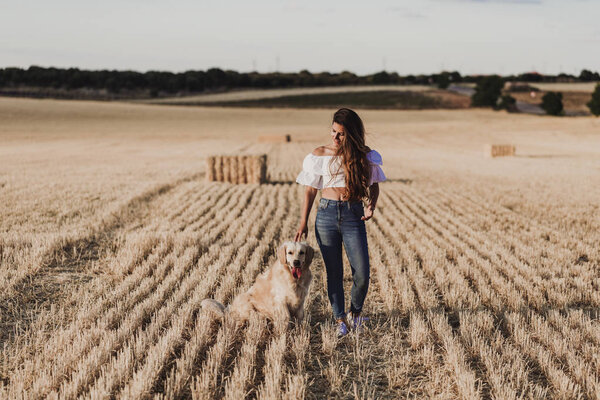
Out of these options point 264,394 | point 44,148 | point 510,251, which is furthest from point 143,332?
point 44,148

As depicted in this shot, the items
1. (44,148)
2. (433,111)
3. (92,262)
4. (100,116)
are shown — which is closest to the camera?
(92,262)

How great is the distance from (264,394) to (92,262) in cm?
498

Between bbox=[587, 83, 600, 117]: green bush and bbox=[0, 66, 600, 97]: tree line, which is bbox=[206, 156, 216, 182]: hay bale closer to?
bbox=[587, 83, 600, 117]: green bush

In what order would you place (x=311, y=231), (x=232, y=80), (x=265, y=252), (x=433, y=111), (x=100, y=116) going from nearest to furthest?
(x=265, y=252) → (x=311, y=231) → (x=100, y=116) → (x=433, y=111) → (x=232, y=80)

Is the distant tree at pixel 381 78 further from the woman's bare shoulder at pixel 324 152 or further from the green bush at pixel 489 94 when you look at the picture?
the woman's bare shoulder at pixel 324 152

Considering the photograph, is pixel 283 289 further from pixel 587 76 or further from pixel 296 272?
pixel 587 76

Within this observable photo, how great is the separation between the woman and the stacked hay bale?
12.7 m

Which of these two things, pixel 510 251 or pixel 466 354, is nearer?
pixel 466 354

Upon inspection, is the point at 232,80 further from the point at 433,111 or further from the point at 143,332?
the point at 143,332

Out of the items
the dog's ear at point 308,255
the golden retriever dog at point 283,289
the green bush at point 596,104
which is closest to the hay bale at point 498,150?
the golden retriever dog at point 283,289

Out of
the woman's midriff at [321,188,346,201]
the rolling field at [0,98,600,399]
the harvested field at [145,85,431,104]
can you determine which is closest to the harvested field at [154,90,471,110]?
the harvested field at [145,85,431,104]

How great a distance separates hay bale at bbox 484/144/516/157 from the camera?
31.3 m

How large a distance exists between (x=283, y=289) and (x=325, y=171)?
1.12 m

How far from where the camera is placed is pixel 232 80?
361ft
